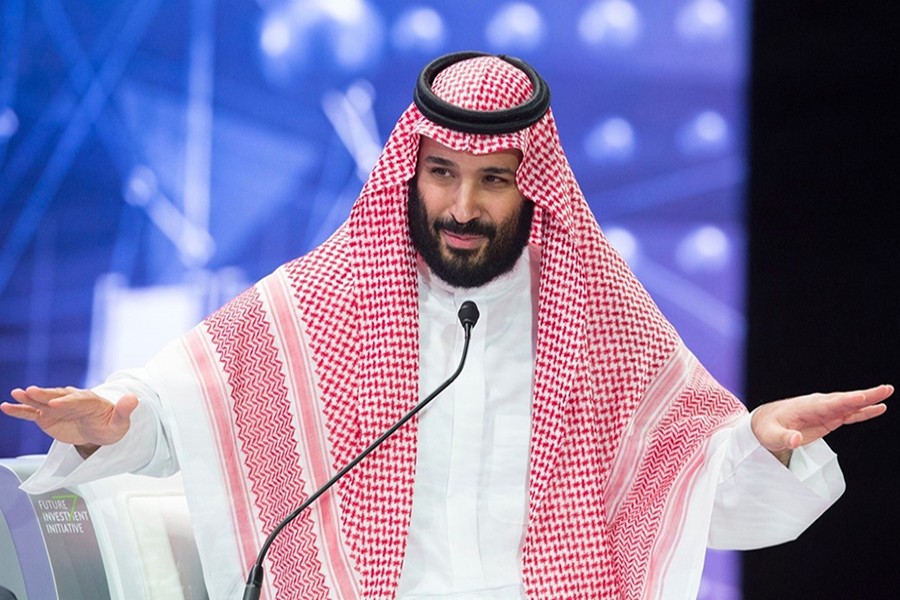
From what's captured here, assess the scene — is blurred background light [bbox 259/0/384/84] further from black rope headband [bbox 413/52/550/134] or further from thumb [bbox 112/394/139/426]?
thumb [bbox 112/394/139/426]

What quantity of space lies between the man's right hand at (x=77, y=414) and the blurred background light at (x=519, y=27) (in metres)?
2.20

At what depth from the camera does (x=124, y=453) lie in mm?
2076

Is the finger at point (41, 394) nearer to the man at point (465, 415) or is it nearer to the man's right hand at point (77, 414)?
the man's right hand at point (77, 414)

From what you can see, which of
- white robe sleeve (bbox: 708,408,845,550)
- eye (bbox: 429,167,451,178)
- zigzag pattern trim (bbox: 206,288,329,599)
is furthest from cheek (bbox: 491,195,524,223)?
white robe sleeve (bbox: 708,408,845,550)

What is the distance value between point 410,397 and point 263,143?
181cm

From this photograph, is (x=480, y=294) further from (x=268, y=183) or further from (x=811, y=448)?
(x=268, y=183)

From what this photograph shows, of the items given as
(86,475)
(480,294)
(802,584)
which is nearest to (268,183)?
(480,294)

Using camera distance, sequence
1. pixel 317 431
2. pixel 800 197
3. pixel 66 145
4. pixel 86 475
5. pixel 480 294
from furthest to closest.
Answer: pixel 66 145, pixel 800 197, pixel 480 294, pixel 317 431, pixel 86 475

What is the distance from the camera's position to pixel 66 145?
12.8ft

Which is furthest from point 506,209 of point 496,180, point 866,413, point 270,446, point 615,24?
point 615,24

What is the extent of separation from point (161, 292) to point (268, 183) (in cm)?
52

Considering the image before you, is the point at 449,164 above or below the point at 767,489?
above

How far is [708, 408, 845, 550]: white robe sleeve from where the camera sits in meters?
2.16

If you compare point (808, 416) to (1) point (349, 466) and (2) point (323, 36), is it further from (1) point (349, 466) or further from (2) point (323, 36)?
(2) point (323, 36)
